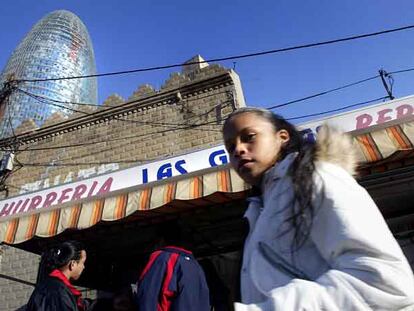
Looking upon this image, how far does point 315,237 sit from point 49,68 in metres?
17.4

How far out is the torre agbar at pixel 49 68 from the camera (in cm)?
1254

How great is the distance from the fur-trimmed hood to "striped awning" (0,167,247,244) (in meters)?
2.47

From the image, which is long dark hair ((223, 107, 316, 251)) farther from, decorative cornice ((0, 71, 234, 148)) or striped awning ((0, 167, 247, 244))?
decorative cornice ((0, 71, 234, 148))

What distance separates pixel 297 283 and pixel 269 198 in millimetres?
292

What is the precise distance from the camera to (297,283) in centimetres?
69

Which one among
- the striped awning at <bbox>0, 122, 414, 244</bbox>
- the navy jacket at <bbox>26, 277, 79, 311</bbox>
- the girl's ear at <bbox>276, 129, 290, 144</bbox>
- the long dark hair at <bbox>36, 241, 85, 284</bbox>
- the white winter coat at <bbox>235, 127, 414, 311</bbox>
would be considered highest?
the striped awning at <bbox>0, 122, 414, 244</bbox>

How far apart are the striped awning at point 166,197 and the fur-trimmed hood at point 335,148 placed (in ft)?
7.65

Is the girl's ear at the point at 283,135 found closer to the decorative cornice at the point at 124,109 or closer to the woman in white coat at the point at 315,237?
the woman in white coat at the point at 315,237

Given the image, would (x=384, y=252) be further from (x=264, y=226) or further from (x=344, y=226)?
(x=264, y=226)

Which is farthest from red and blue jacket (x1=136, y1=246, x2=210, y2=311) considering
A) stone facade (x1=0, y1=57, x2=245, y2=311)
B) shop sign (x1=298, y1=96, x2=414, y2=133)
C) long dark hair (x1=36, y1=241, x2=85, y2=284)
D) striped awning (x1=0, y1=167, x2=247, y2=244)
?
stone facade (x1=0, y1=57, x2=245, y2=311)

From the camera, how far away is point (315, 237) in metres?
0.77

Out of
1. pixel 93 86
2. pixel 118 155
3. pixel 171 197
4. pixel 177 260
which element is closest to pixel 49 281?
pixel 177 260

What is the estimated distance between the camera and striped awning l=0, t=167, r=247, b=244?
3.55 m

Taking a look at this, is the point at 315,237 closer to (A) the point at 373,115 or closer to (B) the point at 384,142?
(B) the point at 384,142
